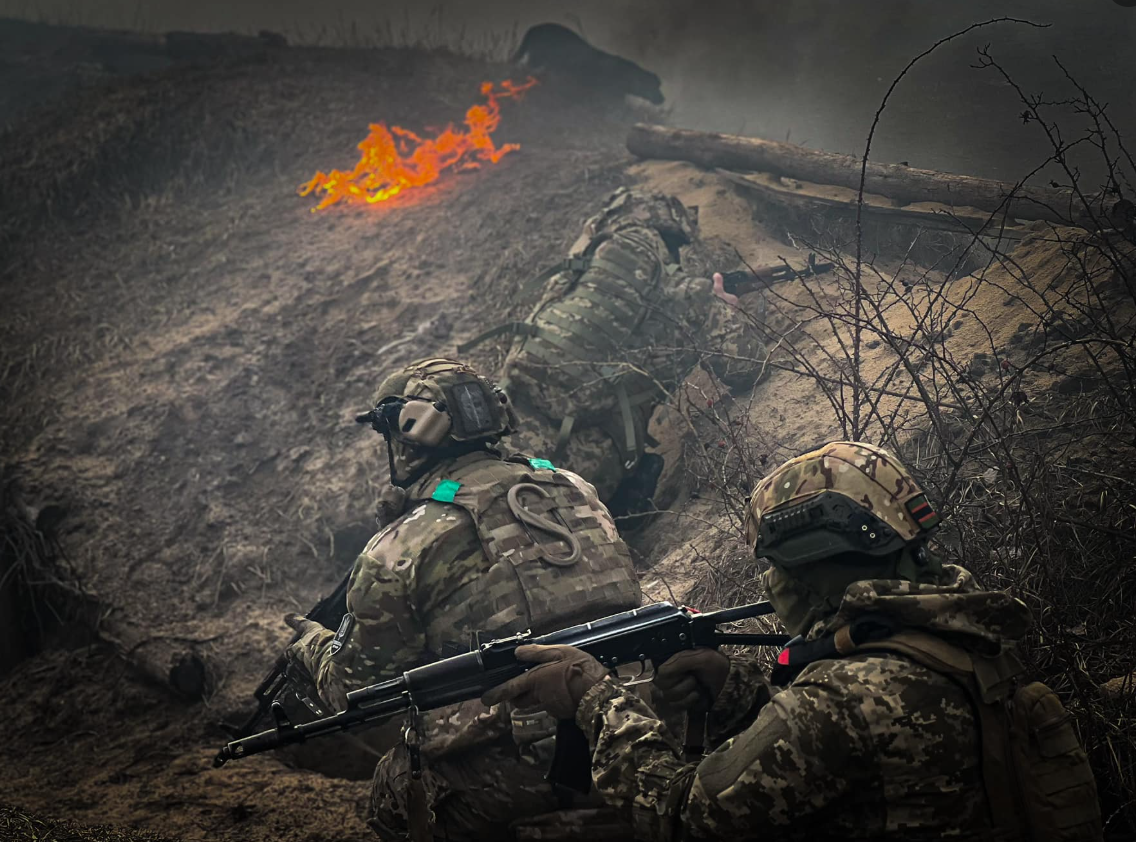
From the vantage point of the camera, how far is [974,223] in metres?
6.31

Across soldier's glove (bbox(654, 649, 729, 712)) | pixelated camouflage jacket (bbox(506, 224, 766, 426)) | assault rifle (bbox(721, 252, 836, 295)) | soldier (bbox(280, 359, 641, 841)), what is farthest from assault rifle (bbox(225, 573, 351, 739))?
assault rifle (bbox(721, 252, 836, 295))

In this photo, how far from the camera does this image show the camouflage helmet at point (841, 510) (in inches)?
93.1

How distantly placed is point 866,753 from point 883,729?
0.08 meters

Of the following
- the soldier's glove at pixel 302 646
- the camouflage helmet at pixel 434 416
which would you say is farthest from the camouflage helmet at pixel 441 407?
the soldier's glove at pixel 302 646

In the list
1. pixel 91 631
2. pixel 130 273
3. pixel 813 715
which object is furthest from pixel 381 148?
pixel 813 715

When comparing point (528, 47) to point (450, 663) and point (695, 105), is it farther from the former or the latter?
point (450, 663)

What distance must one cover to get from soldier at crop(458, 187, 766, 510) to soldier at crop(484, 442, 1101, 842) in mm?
3923

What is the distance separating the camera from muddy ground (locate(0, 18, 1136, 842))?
551cm

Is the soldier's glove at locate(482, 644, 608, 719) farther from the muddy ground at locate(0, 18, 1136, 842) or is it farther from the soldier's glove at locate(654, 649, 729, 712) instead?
the muddy ground at locate(0, 18, 1136, 842)

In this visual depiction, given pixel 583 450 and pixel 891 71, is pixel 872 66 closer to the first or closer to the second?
pixel 891 71

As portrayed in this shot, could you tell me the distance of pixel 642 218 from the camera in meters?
7.85

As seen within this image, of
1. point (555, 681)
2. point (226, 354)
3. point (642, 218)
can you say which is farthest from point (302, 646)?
point (226, 354)

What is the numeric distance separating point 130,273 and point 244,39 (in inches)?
297

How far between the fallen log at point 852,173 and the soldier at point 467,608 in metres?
2.71
